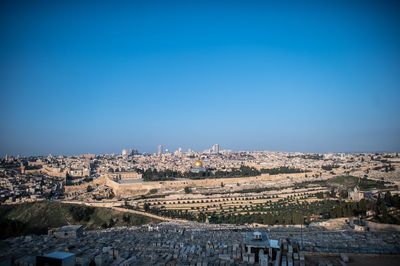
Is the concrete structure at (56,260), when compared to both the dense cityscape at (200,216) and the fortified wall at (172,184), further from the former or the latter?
the fortified wall at (172,184)

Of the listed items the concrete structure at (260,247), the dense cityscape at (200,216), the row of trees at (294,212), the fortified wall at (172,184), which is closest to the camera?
the concrete structure at (260,247)

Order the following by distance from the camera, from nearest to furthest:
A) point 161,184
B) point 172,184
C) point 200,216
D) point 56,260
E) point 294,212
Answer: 1. point 56,260
2. point 294,212
3. point 200,216
4. point 161,184
5. point 172,184

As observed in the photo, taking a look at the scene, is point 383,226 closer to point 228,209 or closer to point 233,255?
point 233,255

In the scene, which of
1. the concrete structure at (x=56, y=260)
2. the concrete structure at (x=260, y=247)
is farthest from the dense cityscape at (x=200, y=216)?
the concrete structure at (x=56, y=260)

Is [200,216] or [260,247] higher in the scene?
[260,247]

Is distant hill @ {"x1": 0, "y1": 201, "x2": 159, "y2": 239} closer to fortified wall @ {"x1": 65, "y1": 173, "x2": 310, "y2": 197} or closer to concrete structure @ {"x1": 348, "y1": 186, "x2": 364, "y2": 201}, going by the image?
fortified wall @ {"x1": 65, "y1": 173, "x2": 310, "y2": 197}

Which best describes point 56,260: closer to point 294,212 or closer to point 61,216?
point 294,212

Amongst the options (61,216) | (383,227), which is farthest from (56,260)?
(61,216)

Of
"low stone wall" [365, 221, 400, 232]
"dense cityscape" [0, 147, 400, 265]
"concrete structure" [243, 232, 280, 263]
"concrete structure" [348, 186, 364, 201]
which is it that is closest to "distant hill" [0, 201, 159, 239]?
"dense cityscape" [0, 147, 400, 265]
